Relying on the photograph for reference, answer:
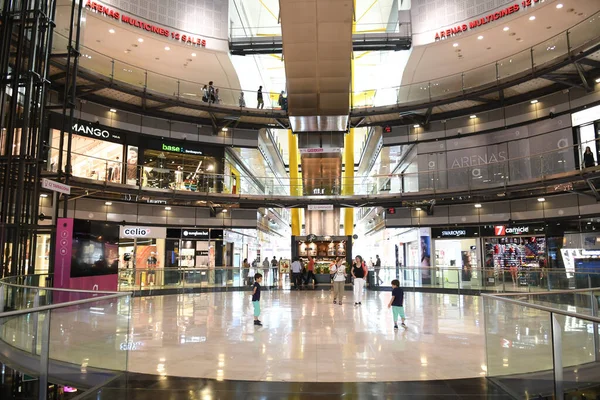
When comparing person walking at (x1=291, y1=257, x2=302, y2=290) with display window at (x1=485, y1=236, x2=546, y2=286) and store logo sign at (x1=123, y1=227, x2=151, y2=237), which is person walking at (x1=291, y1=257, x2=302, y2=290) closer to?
store logo sign at (x1=123, y1=227, x2=151, y2=237)

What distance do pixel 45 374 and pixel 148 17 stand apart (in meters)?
18.7

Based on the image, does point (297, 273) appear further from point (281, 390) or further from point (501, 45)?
point (281, 390)

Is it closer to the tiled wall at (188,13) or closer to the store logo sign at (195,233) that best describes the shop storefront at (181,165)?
the store logo sign at (195,233)

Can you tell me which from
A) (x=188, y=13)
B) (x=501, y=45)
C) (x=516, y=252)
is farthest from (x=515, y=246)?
(x=188, y=13)

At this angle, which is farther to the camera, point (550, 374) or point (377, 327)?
point (377, 327)

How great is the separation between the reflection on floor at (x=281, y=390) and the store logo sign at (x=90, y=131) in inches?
705

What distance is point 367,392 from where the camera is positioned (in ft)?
19.1

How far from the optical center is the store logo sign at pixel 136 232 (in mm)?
23430

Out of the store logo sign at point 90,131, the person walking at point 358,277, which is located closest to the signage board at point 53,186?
the person walking at point 358,277

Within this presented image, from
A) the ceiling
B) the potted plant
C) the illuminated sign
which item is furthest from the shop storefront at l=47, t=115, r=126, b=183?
the ceiling

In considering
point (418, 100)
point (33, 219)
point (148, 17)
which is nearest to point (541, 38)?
point (418, 100)

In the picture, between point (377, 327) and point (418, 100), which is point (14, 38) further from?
point (418, 100)

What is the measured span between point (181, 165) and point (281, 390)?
20915 mm

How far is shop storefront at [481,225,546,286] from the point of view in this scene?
2202 cm
